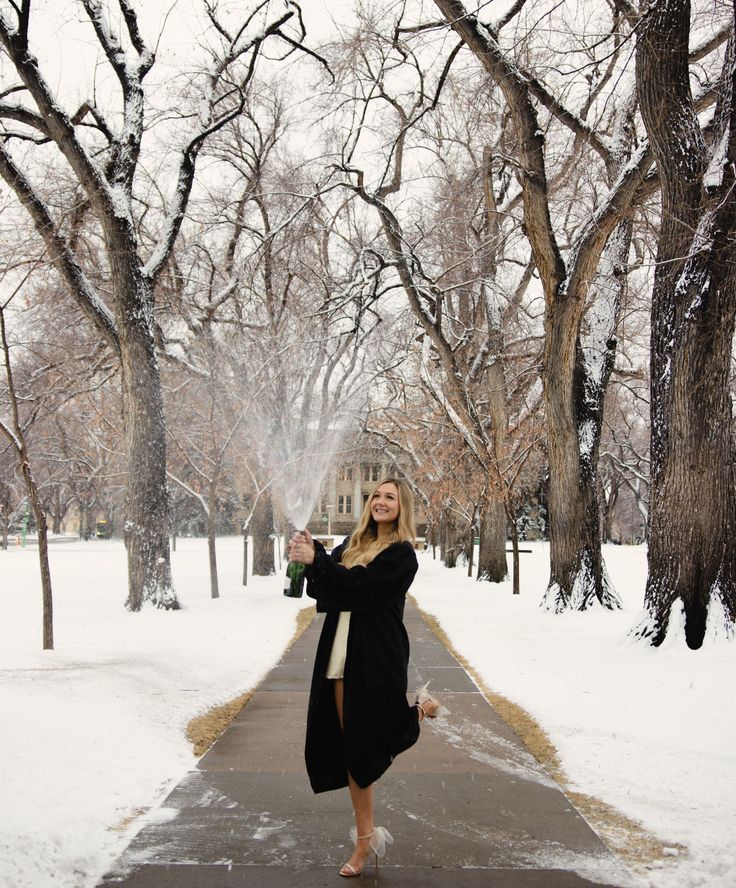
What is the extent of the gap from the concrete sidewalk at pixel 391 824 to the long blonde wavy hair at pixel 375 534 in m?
1.51

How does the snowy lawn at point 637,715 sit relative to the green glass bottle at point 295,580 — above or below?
below

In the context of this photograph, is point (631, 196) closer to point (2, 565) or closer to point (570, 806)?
point (570, 806)

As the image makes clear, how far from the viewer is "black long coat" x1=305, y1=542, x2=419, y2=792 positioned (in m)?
3.72

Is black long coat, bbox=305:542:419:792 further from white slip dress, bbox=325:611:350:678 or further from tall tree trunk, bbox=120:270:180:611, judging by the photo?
tall tree trunk, bbox=120:270:180:611

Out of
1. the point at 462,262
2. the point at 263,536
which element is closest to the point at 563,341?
the point at 462,262

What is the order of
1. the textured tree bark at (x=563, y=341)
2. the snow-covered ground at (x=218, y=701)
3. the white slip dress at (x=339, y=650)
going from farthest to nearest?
the textured tree bark at (x=563, y=341) < the snow-covered ground at (x=218, y=701) < the white slip dress at (x=339, y=650)

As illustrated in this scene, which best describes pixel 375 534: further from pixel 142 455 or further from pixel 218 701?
pixel 142 455

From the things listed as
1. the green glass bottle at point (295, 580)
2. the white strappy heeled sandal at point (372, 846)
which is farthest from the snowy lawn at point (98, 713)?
the green glass bottle at point (295, 580)

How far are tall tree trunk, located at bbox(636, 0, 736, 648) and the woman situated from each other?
20.3 ft

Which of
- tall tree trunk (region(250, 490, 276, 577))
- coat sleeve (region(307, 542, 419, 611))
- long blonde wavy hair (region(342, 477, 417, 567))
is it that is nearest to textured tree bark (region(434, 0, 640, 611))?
long blonde wavy hair (region(342, 477, 417, 567))

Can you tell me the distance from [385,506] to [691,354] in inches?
254

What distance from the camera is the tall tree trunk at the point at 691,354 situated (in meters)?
8.95

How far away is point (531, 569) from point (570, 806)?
26.3m

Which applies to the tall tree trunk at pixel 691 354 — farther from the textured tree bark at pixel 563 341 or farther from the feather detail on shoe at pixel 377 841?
the feather detail on shoe at pixel 377 841
